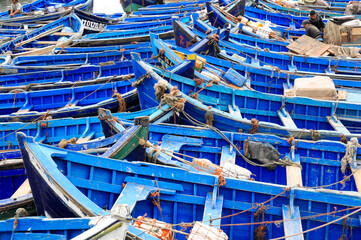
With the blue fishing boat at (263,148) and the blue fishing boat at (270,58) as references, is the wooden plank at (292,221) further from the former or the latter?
the blue fishing boat at (270,58)

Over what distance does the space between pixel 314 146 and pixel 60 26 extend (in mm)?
14425

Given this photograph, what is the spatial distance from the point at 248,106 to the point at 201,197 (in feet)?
14.4

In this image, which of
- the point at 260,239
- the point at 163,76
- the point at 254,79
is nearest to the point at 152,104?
the point at 163,76

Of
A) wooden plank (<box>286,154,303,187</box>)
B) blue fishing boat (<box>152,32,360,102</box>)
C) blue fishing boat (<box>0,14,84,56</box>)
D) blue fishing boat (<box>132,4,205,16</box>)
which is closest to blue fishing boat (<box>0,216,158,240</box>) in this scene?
wooden plank (<box>286,154,303,187</box>)

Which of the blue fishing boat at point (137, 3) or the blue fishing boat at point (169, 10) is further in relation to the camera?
the blue fishing boat at point (137, 3)

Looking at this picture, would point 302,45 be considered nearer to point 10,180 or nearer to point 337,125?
point 337,125

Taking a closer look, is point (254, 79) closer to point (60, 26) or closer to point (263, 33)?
point (263, 33)

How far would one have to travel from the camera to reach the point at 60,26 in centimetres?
1983

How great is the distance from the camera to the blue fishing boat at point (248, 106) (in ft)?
33.2

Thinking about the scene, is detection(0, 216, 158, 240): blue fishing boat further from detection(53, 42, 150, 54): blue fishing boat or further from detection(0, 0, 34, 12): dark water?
detection(0, 0, 34, 12): dark water

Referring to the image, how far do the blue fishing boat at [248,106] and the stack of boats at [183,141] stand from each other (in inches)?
1.0

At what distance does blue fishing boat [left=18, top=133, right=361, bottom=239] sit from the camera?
7.07 m

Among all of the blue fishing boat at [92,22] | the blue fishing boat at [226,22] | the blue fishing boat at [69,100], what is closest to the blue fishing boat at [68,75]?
the blue fishing boat at [69,100]

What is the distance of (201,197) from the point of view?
737cm
